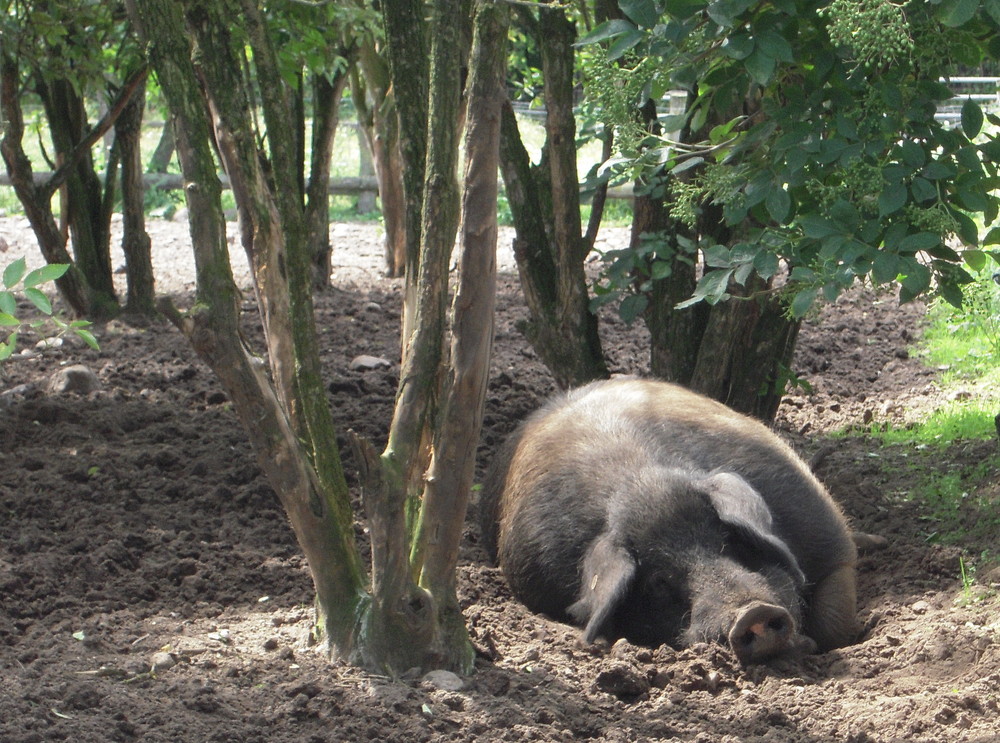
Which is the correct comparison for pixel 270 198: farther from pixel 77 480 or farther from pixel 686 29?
pixel 77 480

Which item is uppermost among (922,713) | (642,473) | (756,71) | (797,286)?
(756,71)

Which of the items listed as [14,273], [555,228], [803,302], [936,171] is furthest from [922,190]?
[555,228]

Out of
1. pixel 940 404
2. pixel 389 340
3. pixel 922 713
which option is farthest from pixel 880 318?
pixel 922 713

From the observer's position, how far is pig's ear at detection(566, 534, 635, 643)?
4.04 m

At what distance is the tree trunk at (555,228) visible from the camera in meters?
5.47

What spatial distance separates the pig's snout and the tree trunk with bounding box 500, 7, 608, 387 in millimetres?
2326

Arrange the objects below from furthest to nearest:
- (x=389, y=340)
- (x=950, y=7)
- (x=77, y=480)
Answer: (x=389, y=340), (x=77, y=480), (x=950, y=7)

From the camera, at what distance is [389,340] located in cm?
770

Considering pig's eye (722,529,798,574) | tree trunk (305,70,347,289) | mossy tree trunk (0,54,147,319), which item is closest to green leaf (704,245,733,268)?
pig's eye (722,529,798,574)

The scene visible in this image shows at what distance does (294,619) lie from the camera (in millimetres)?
3779

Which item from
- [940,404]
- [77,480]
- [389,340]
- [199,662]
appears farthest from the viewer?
[389,340]

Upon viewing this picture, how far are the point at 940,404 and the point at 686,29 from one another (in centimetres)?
420

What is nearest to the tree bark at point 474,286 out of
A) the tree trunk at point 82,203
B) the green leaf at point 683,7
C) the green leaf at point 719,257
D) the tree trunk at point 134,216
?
the green leaf at point 683,7

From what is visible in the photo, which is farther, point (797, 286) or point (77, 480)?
point (77, 480)
